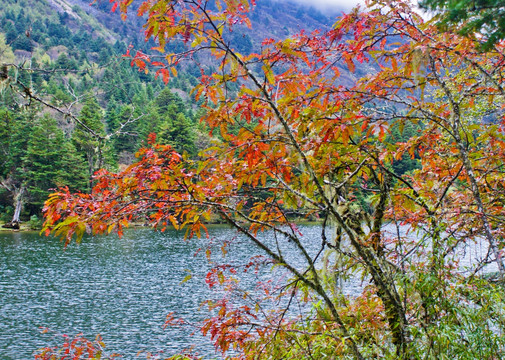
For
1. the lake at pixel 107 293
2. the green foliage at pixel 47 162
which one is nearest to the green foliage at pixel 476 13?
the lake at pixel 107 293

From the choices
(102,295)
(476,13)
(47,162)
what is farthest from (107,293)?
(47,162)

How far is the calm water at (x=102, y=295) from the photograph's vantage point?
1218 cm

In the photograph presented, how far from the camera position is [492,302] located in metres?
2.63

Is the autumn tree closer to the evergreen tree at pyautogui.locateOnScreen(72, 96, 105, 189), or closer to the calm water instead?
the evergreen tree at pyautogui.locateOnScreen(72, 96, 105, 189)

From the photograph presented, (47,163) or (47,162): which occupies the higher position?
(47,162)

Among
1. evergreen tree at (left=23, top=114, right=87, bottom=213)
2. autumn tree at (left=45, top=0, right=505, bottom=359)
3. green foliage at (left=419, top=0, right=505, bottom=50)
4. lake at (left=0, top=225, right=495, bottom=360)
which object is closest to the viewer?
green foliage at (left=419, top=0, right=505, bottom=50)

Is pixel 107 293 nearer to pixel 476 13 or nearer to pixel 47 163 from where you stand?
pixel 476 13

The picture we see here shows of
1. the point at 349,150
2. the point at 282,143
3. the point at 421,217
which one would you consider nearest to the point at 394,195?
the point at 421,217

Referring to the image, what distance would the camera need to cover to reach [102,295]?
56.2 feet

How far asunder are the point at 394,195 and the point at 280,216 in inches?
39.9

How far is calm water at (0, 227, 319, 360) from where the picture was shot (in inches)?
480

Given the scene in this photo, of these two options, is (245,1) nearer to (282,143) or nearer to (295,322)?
(282,143)

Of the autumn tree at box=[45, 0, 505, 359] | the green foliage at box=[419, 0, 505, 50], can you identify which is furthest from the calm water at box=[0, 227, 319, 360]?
the green foliage at box=[419, 0, 505, 50]

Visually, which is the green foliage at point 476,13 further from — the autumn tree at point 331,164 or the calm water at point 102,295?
the calm water at point 102,295
